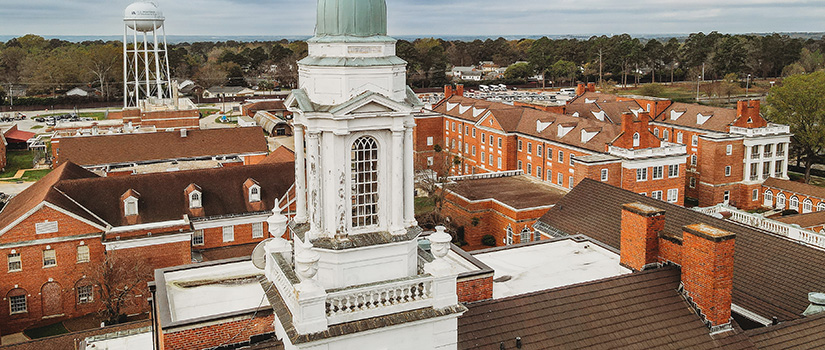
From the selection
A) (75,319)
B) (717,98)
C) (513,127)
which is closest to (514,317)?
(75,319)

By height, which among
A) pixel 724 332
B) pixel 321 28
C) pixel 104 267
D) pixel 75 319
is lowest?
pixel 75 319

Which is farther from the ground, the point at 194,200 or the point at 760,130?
the point at 760,130

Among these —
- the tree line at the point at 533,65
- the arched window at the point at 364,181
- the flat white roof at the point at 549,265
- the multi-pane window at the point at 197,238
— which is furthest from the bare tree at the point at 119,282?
the tree line at the point at 533,65

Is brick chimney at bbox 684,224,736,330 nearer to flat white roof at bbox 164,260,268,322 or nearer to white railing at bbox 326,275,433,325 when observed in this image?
white railing at bbox 326,275,433,325

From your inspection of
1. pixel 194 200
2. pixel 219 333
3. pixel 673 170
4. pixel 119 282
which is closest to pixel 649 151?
pixel 673 170

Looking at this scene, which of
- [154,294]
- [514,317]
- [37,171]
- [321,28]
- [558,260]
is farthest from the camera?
[37,171]

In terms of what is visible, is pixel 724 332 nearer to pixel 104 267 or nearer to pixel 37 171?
pixel 104 267

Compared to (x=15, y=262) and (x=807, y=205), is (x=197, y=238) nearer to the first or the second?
(x=15, y=262)
